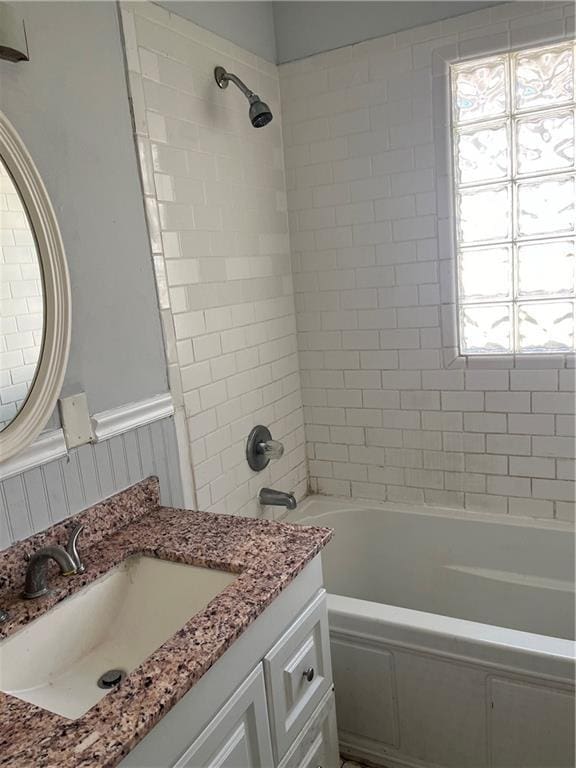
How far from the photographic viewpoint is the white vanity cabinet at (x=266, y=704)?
956mm

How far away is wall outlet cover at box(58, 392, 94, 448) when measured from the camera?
1353 mm

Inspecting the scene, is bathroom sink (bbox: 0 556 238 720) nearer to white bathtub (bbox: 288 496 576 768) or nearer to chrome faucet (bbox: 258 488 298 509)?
white bathtub (bbox: 288 496 576 768)

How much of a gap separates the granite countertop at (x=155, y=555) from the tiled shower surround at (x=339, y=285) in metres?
0.42

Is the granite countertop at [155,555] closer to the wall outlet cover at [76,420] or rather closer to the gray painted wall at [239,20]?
the wall outlet cover at [76,420]

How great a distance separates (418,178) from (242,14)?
908 millimetres

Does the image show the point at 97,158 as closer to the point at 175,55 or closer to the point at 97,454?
the point at 175,55

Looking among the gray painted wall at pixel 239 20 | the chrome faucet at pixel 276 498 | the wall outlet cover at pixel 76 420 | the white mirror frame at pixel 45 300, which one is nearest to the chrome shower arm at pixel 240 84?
the gray painted wall at pixel 239 20

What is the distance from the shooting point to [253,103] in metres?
1.81

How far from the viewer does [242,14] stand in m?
2.08

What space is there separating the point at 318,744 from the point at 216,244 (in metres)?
1.57

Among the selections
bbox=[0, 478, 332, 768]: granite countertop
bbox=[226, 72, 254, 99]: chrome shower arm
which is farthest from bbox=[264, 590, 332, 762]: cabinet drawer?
bbox=[226, 72, 254, 99]: chrome shower arm

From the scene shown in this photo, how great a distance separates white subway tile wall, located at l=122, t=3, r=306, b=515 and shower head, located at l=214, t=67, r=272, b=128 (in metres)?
0.03

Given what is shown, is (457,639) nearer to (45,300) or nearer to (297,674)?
(297,674)

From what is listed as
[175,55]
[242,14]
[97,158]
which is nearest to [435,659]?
[97,158]
